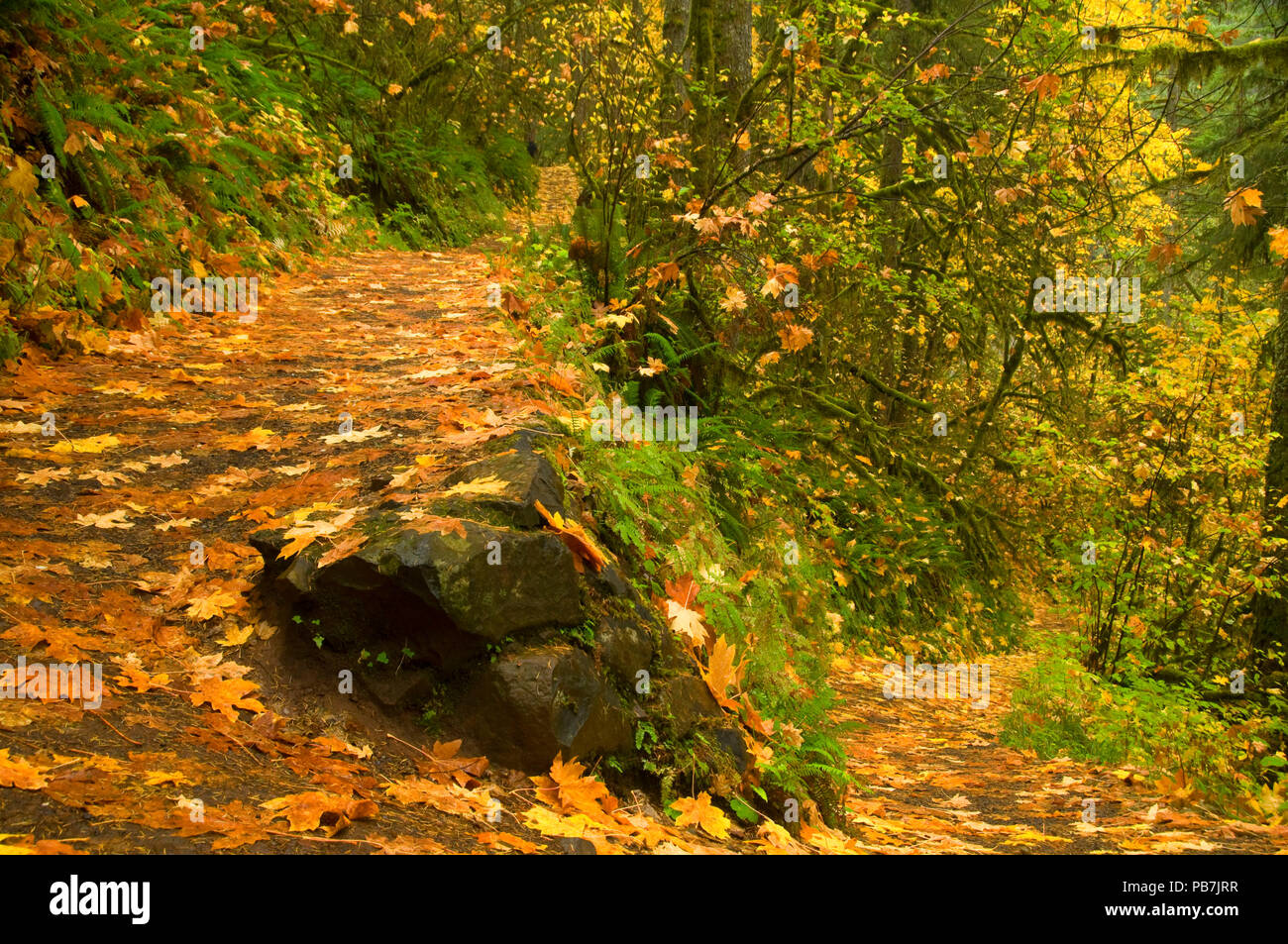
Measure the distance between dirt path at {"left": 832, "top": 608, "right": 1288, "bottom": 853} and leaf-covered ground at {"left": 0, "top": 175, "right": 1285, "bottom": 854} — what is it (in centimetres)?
2

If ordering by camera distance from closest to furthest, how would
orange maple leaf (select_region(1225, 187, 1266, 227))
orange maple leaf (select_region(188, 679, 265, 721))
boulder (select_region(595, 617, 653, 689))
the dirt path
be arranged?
orange maple leaf (select_region(188, 679, 265, 721))
boulder (select_region(595, 617, 653, 689))
the dirt path
orange maple leaf (select_region(1225, 187, 1266, 227))

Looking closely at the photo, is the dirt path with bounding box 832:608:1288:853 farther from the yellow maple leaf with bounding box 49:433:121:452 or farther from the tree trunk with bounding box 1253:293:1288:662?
the yellow maple leaf with bounding box 49:433:121:452

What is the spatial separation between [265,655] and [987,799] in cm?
376

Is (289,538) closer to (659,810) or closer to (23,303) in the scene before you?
(659,810)

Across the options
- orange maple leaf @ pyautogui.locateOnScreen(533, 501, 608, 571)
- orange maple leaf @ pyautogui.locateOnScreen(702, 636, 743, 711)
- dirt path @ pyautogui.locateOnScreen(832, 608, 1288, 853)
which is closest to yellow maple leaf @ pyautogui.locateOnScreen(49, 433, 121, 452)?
orange maple leaf @ pyautogui.locateOnScreen(533, 501, 608, 571)

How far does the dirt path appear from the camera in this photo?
3600 mm

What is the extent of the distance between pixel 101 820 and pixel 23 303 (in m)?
4.13

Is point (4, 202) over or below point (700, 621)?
over

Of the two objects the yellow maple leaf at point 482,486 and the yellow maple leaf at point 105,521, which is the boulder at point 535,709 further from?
the yellow maple leaf at point 105,521

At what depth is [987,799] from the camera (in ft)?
14.8

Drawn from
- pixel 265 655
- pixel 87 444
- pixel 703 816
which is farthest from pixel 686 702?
pixel 87 444

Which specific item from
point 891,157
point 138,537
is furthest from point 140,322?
point 891,157

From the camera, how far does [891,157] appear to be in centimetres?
1086

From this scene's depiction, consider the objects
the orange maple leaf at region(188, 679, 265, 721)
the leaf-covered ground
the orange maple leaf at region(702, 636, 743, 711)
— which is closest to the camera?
the leaf-covered ground
